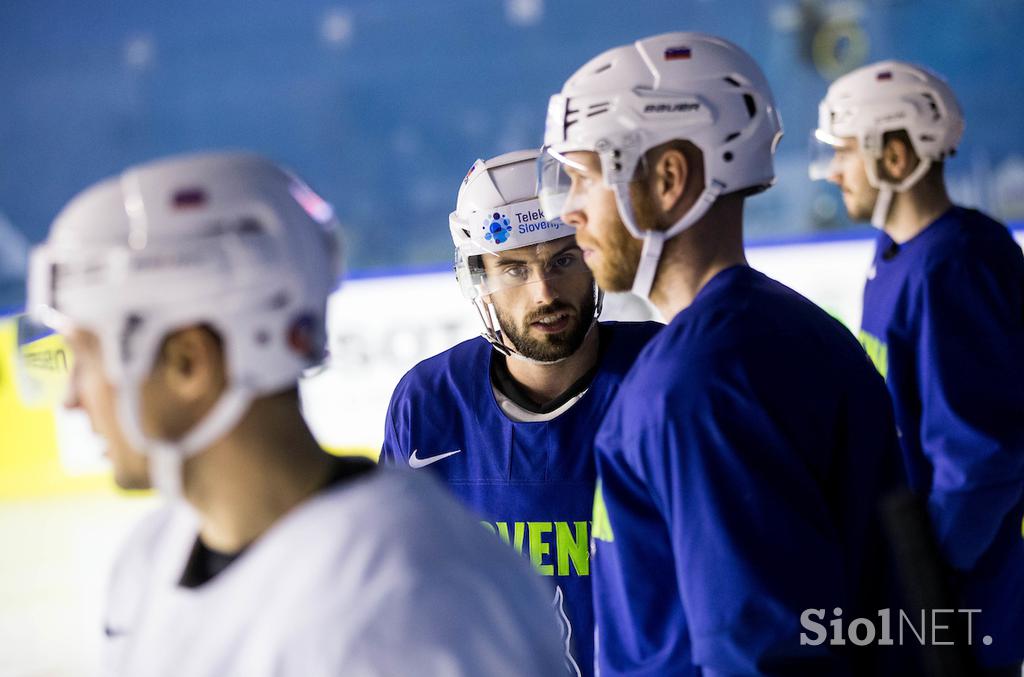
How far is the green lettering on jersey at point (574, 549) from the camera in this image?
192cm

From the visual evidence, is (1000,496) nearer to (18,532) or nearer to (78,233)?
(78,233)

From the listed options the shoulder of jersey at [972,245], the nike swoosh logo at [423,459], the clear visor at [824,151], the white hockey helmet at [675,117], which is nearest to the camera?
the white hockey helmet at [675,117]

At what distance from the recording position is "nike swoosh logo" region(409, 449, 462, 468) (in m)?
2.05

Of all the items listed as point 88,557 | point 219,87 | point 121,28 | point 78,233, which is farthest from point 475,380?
point 121,28

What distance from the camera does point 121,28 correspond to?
7.56 m

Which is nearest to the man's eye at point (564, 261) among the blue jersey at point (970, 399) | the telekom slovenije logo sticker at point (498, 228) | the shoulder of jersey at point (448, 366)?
the telekom slovenije logo sticker at point (498, 228)

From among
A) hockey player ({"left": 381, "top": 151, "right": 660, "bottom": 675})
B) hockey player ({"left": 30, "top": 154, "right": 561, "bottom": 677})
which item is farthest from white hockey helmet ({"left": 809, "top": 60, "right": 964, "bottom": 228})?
hockey player ({"left": 30, "top": 154, "right": 561, "bottom": 677})

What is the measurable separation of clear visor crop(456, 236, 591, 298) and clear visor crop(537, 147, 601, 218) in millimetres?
425

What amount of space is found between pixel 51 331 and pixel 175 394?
0.82ft

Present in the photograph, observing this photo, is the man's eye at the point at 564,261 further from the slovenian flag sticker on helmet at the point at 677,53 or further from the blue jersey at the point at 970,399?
the blue jersey at the point at 970,399

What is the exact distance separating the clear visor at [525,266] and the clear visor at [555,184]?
43 centimetres

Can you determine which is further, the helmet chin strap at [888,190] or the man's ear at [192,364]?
the helmet chin strap at [888,190]

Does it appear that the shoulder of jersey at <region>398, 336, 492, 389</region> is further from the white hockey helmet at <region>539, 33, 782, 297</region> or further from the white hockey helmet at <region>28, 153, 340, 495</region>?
the white hockey helmet at <region>28, 153, 340, 495</region>

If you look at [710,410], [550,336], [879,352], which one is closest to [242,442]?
[710,410]
